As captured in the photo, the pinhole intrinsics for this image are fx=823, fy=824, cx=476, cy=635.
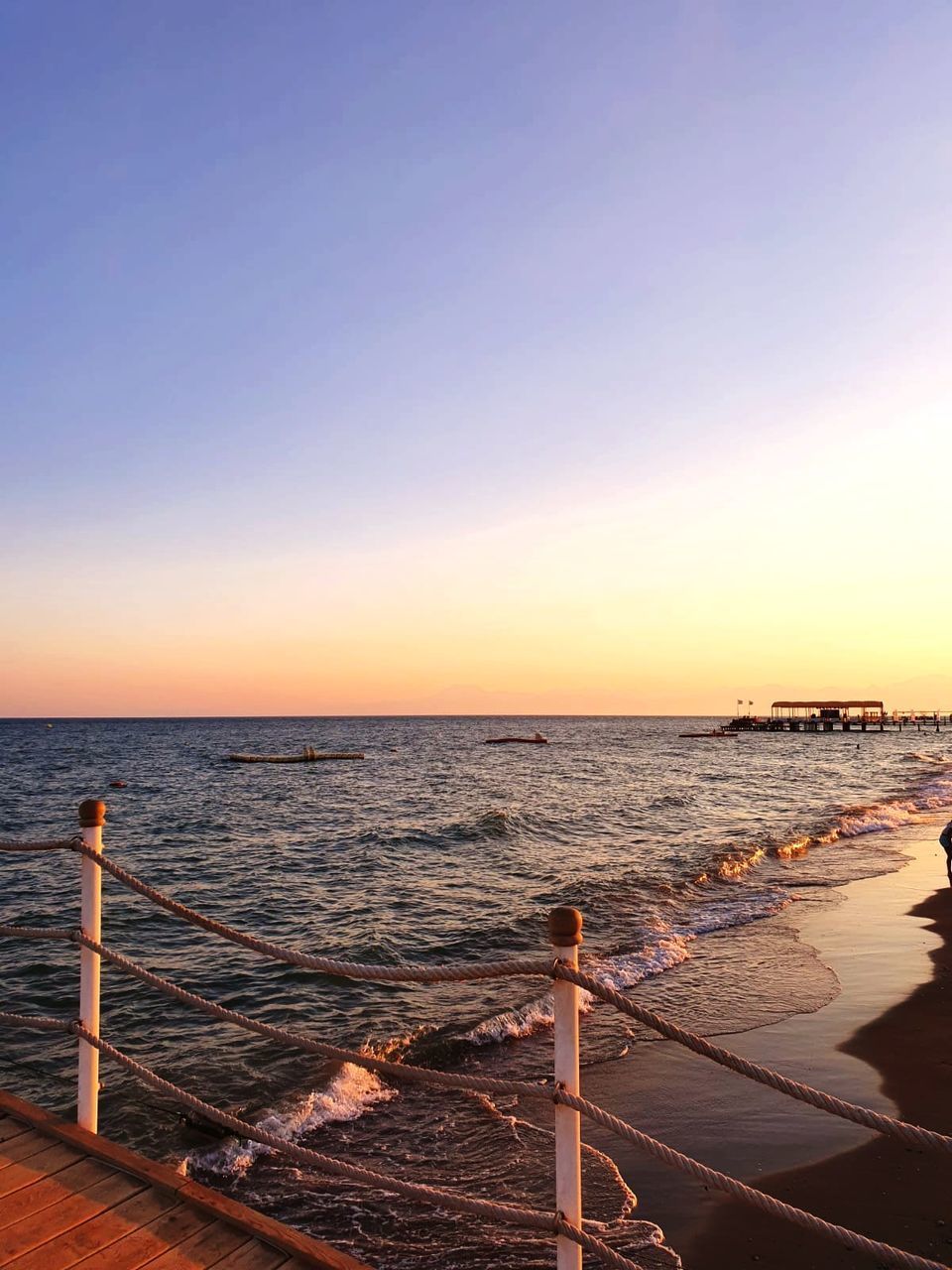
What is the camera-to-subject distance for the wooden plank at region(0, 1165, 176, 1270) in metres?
2.82

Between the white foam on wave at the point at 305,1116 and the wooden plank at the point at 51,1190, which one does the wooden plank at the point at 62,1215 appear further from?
the white foam on wave at the point at 305,1116

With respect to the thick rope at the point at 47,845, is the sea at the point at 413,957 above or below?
below

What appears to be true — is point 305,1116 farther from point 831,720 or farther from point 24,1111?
point 831,720

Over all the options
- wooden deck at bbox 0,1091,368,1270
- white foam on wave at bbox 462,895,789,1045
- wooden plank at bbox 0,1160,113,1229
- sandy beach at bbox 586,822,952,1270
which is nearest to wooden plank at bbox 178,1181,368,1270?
wooden deck at bbox 0,1091,368,1270

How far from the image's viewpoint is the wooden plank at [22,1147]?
3.47 metres

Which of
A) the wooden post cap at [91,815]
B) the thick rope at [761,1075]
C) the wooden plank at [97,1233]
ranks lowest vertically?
the wooden plank at [97,1233]

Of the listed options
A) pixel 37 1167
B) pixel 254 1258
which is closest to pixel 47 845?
pixel 37 1167

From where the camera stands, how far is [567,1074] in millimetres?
2516

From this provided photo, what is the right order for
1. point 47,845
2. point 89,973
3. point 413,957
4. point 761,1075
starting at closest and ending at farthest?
point 761,1075, point 89,973, point 47,845, point 413,957

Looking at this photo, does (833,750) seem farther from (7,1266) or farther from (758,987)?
(7,1266)

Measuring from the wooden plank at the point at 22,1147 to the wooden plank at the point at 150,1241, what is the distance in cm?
83

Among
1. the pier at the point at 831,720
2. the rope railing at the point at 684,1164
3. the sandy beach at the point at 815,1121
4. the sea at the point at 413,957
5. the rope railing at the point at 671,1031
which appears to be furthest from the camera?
the pier at the point at 831,720

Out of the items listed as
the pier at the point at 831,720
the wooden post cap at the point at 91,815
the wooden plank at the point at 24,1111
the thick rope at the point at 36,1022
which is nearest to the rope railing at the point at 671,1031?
the wooden post cap at the point at 91,815

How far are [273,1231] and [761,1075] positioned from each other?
1.91m
